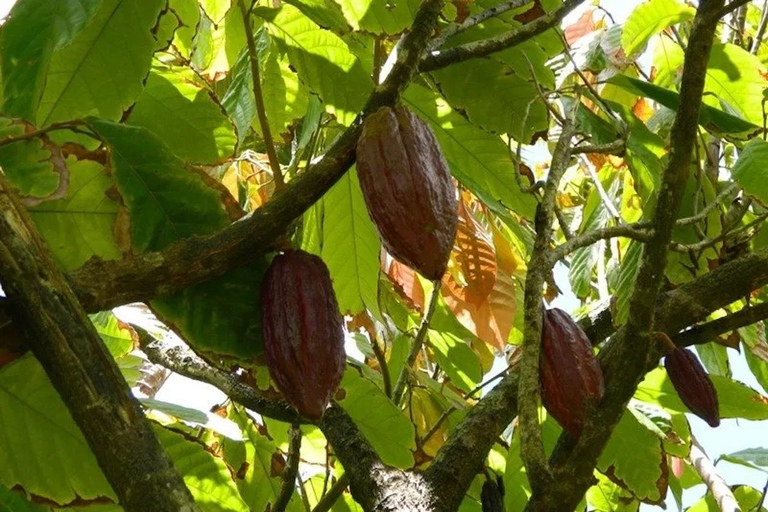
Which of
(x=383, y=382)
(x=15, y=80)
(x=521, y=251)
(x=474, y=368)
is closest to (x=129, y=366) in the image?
(x=383, y=382)

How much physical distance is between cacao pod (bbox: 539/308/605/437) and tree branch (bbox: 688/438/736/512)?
0.97 meters

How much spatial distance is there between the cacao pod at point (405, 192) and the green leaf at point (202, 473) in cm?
48

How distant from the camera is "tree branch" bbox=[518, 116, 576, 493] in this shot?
37.1 inches

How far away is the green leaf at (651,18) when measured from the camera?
6.07 ft

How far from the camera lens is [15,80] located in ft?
3.87

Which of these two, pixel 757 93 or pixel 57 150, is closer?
pixel 57 150

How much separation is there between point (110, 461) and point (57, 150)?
450 mm

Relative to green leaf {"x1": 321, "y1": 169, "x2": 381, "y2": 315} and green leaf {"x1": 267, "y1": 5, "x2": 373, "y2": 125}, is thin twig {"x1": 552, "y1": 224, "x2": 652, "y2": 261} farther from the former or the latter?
green leaf {"x1": 321, "y1": 169, "x2": 381, "y2": 315}

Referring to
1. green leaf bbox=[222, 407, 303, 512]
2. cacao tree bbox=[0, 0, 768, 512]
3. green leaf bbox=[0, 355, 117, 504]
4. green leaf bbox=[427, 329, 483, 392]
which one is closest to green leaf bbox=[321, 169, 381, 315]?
cacao tree bbox=[0, 0, 768, 512]

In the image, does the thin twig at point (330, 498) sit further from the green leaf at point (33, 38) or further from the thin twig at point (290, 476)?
the green leaf at point (33, 38)

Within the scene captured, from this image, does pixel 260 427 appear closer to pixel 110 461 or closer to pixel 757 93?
pixel 757 93

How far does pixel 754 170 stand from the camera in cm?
146

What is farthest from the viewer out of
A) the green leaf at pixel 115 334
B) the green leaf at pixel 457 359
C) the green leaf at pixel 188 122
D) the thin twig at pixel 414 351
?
the green leaf at pixel 457 359

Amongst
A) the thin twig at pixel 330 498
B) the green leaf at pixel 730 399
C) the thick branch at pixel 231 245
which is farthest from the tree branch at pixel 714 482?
the thick branch at pixel 231 245
